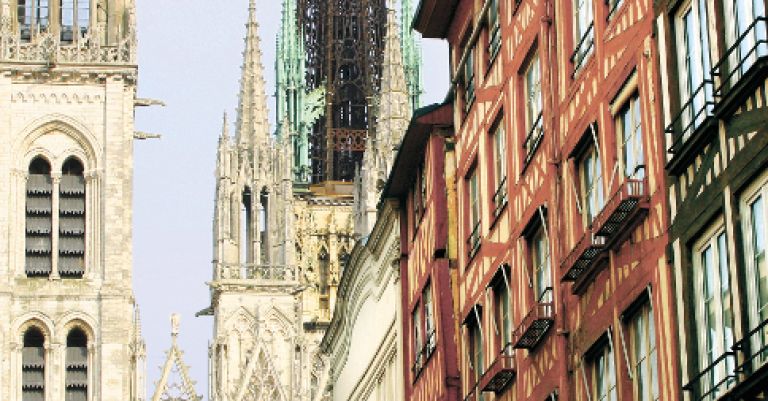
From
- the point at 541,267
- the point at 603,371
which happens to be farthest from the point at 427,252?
the point at 603,371

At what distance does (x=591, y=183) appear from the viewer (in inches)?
965

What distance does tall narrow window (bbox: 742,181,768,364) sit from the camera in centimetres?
1853

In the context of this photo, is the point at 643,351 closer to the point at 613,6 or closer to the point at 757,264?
the point at 757,264

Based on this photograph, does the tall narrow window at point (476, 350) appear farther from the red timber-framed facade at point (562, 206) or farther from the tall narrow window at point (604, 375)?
the tall narrow window at point (604, 375)

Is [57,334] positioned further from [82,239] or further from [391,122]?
[391,122]

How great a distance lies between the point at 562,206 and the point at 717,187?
584cm

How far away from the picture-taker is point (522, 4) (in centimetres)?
2866

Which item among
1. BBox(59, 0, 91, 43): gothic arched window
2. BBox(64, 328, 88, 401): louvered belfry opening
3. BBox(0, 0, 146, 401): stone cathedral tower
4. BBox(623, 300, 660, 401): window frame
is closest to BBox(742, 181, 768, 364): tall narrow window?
BBox(623, 300, 660, 401): window frame

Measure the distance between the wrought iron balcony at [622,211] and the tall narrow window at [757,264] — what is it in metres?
2.94

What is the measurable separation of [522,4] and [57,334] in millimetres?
47185

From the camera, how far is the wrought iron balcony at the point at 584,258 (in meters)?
23.4

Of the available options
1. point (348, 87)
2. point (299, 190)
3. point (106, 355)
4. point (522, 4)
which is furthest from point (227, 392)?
point (522, 4)

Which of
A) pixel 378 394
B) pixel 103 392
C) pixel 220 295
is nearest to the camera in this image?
pixel 378 394

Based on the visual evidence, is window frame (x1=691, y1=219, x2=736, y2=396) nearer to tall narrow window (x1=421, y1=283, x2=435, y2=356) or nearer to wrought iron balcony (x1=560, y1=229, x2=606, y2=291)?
wrought iron balcony (x1=560, y1=229, x2=606, y2=291)
